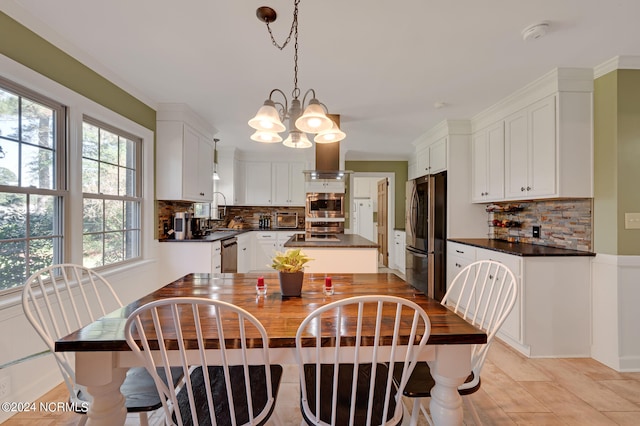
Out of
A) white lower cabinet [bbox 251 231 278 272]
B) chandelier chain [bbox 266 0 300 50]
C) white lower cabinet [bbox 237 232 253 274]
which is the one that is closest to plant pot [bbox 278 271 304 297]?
chandelier chain [bbox 266 0 300 50]

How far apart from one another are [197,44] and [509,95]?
2.88 meters

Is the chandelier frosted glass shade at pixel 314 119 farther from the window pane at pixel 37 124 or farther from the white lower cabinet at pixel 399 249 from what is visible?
the white lower cabinet at pixel 399 249

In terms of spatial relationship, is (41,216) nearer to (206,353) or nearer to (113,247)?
(113,247)

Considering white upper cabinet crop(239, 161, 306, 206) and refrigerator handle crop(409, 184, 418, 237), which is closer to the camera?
refrigerator handle crop(409, 184, 418, 237)

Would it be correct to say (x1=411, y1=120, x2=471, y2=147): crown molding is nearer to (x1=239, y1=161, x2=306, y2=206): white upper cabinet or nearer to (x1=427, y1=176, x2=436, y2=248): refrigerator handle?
(x1=427, y1=176, x2=436, y2=248): refrigerator handle

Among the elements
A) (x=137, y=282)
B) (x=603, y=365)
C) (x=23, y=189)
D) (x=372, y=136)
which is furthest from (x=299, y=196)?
(x=603, y=365)

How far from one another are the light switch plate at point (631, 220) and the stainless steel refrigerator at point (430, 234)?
1679 millimetres

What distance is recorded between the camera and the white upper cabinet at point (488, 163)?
10.3ft

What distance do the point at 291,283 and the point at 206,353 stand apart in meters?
0.55

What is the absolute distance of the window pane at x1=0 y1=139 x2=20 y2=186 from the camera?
1.75 metres

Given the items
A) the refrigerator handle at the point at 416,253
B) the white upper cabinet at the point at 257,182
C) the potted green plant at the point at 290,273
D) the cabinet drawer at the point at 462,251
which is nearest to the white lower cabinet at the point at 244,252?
the white upper cabinet at the point at 257,182

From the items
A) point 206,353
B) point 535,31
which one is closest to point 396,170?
point 535,31

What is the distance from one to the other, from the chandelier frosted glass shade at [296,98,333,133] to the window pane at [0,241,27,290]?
1.90 m

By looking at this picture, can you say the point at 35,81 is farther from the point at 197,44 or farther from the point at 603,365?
the point at 603,365
